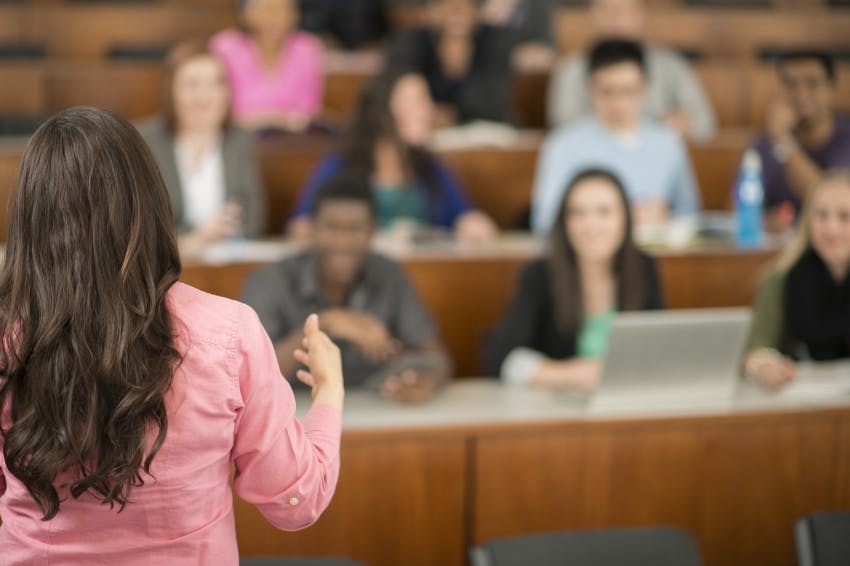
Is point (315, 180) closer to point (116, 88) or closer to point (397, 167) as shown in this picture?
point (397, 167)

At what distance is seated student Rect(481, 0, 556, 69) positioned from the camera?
5824 mm

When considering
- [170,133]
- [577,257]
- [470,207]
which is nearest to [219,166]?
[170,133]

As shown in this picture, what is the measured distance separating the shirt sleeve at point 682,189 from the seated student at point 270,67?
57.9 inches

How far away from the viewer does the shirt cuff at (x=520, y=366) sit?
9.09 ft

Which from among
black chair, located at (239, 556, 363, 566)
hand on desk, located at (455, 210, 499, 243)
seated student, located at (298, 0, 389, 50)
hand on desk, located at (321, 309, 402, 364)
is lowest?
black chair, located at (239, 556, 363, 566)

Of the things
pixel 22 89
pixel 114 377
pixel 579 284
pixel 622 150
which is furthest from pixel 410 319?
pixel 22 89

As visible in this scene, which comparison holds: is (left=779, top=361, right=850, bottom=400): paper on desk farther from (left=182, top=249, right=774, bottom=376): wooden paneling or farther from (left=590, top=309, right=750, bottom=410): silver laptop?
(left=182, top=249, right=774, bottom=376): wooden paneling

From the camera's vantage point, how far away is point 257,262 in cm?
348

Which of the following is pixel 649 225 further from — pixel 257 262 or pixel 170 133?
pixel 170 133

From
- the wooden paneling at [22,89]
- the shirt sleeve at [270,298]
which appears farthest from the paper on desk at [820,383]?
the wooden paneling at [22,89]

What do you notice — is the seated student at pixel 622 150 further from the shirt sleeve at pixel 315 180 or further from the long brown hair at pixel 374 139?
the shirt sleeve at pixel 315 180

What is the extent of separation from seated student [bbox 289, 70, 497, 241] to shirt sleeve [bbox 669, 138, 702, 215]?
701mm

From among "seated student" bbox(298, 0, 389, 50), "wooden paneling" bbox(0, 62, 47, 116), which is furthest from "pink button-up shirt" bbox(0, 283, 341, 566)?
"seated student" bbox(298, 0, 389, 50)

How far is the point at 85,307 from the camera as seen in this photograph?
1.19 metres
